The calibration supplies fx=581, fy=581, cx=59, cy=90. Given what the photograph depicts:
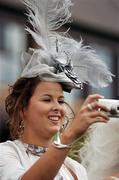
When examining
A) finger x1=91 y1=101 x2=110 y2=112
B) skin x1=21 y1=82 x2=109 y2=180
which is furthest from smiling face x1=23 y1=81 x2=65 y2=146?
finger x1=91 y1=101 x2=110 y2=112

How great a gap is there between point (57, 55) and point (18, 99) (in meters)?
0.18

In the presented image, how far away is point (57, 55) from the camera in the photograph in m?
1.72

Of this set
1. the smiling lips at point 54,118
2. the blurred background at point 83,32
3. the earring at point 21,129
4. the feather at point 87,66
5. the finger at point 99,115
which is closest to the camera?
the finger at point 99,115

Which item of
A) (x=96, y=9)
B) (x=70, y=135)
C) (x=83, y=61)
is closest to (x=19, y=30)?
(x=96, y=9)

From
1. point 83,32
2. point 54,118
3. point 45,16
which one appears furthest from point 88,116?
point 83,32

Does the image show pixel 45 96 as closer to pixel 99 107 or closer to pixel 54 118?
pixel 54 118

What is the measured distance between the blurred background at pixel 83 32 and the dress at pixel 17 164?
4.92ft

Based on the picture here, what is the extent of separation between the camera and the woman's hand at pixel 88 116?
124 centimetres

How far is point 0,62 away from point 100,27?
1.23 m

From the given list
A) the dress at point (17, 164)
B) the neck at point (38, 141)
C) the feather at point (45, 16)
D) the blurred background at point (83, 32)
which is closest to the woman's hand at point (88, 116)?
the dress at point (17, 164)

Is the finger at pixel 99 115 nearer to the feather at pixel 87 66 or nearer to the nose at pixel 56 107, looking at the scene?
the nose at pixel 56 107

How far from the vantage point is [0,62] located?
11.5 ft

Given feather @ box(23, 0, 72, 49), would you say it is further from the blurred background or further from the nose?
the blurred background

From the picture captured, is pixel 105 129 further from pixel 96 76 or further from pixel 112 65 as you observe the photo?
pixel 112 65
